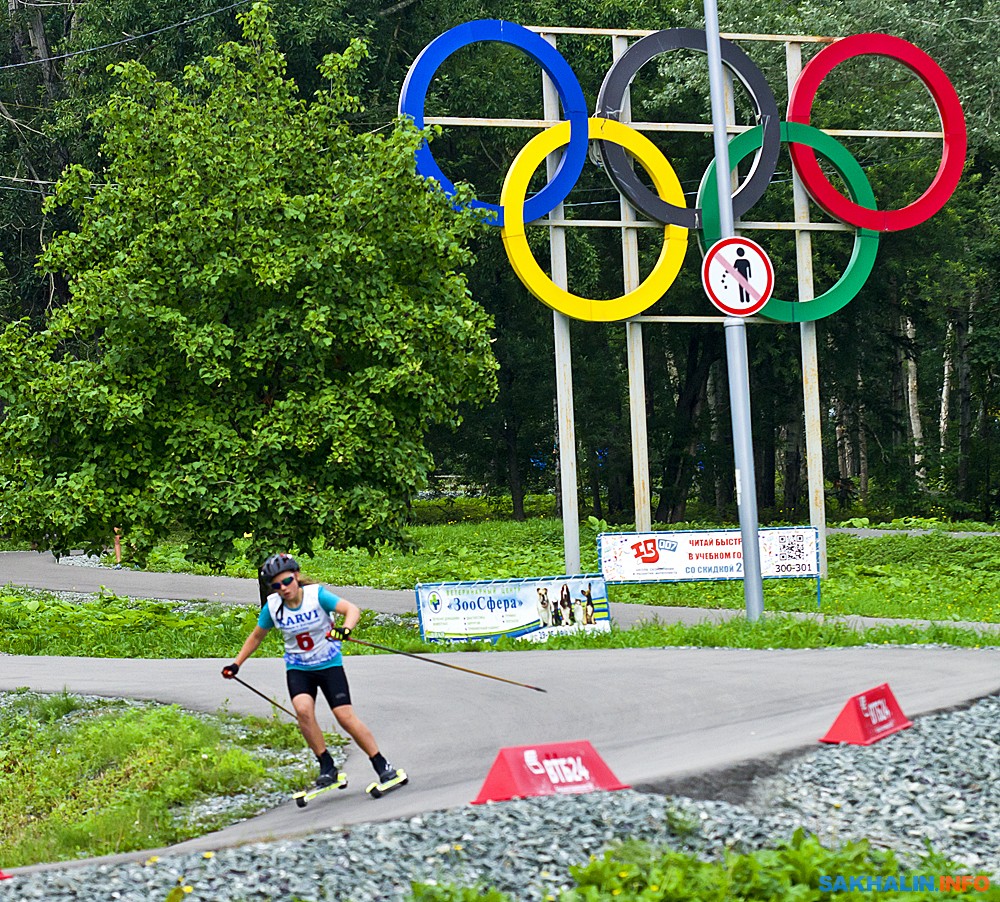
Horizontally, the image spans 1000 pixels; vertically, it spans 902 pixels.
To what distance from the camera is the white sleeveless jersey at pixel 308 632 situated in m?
8.84

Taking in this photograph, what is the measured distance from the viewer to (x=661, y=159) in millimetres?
21812

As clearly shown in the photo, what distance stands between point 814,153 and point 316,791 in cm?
1731

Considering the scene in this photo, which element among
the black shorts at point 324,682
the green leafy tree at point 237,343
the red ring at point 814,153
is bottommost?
the black shorts at point 324,682

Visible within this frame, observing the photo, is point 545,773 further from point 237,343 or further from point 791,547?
point 791,547

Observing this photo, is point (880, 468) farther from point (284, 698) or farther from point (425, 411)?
point (284, 698)

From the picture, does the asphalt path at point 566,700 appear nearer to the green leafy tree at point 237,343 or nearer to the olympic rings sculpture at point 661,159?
the green leafy tree at point 237,343

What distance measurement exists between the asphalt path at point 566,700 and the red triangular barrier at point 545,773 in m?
0.28

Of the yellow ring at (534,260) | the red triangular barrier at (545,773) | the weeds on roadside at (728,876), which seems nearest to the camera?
the weeds on roadside at (728,876)

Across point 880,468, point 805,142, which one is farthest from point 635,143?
point 880,468

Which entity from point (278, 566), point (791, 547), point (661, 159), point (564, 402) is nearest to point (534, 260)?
point (564, 402)

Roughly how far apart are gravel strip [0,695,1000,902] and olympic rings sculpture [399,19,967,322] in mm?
12624

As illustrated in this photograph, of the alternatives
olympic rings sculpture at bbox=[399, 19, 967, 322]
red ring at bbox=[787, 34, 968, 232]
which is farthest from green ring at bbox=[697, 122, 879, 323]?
red ring at bbox=[787, 34, 968, 232]

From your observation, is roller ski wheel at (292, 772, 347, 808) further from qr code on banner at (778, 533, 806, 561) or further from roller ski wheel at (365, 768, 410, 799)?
qr code on banner at (778, 533, 806, 561)

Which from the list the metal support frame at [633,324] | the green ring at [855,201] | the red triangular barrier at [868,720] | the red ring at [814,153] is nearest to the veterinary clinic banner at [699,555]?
the metal support frame at [633,324]
